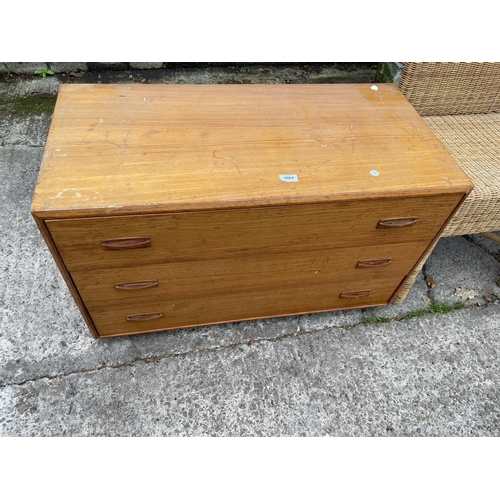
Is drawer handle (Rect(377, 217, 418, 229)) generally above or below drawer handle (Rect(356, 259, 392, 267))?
above

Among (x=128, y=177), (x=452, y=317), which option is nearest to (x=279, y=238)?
(x=128, y=177)

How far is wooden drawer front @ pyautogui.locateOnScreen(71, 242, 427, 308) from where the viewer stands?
1.40 meters

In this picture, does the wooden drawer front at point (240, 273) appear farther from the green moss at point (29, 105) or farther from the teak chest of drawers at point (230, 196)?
the green moss at point (29, 105)

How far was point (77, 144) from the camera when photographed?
1.31m

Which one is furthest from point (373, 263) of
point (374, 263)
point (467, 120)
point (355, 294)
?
point (467, 120)

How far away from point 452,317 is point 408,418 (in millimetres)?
601

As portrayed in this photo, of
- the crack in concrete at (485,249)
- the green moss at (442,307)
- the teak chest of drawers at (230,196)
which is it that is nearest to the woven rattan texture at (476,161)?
the teak chest of drawers at (230,196)

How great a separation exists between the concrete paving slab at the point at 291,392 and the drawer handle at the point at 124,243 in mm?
664

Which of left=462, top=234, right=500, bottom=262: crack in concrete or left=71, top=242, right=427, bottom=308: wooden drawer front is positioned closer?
left=71, top=242, right=427, bottom=308: wooden drawer front

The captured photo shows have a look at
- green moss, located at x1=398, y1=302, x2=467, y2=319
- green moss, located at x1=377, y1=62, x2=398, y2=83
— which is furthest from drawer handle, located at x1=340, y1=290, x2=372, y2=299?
green moss, located at x1=377, y1=62, x2=398, y2=83

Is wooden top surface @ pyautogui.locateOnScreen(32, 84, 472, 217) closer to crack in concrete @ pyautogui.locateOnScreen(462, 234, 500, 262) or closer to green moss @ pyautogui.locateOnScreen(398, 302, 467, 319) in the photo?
green moss @ pyautogui.locateOnScreen(398, 302, 467, 319)

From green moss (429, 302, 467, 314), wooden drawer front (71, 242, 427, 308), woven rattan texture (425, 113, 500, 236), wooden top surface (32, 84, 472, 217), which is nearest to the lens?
wooden top surface (32, 84, 472, 217)

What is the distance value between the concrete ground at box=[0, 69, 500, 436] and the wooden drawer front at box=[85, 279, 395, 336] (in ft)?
0.36
